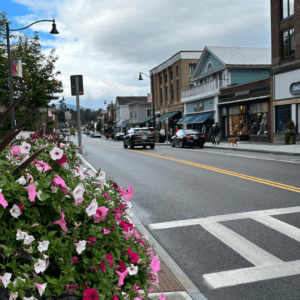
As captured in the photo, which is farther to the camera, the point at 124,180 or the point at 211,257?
the point at 124,180

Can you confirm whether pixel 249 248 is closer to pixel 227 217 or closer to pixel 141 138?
pixel 227 217

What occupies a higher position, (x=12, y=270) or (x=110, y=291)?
(x=12, y=270)

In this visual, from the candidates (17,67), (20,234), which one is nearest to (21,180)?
(20,234)

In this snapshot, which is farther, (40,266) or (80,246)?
(80,246)

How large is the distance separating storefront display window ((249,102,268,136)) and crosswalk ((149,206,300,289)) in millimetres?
25522

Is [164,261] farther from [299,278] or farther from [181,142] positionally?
[181,142]

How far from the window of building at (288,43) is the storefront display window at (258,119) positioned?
4481 millimetres

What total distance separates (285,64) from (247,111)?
22.7ft

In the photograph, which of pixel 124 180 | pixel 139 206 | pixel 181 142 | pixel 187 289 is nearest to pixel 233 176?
pixel 124 180

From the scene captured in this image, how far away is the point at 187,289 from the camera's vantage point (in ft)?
13.4

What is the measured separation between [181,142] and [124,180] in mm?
18515

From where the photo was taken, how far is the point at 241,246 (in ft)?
17.7

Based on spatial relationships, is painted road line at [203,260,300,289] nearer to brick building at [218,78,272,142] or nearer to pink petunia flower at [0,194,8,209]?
pink petunia flower at [0,194,8,209]

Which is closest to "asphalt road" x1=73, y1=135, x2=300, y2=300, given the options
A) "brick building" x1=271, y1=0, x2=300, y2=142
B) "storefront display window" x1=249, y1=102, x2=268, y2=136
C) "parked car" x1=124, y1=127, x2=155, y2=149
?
"parked car" x1=124, y1=127, x2=155, y2=149
